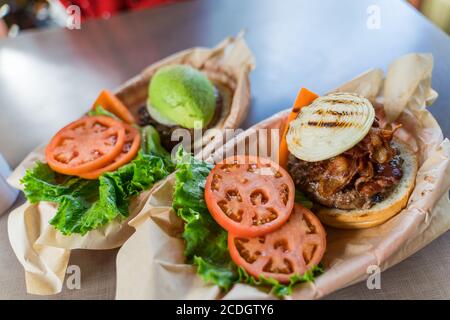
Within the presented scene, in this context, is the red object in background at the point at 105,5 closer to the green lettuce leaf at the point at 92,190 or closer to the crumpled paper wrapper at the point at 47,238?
the crumpled paper wrapper at the point at 47,238

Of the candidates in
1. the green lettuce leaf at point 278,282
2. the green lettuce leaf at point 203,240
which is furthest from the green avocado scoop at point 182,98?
the green lettuce leaf at point 278,282

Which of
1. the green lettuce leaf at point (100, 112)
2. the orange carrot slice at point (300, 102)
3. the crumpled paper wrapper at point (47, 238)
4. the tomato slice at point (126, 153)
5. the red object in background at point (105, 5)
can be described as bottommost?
the crumpled paper wrapper at point (47, 238)

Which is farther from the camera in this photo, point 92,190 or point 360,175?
point 92,190

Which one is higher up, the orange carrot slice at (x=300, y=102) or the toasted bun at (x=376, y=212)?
the orange carrot slice at (x=300, y=102)

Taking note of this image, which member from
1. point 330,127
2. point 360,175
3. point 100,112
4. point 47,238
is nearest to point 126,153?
point 100,112

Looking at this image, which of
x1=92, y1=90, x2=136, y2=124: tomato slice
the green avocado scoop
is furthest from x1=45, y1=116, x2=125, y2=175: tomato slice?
the green avocado scoop

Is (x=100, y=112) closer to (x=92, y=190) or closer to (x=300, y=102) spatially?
(x=92, y=190)

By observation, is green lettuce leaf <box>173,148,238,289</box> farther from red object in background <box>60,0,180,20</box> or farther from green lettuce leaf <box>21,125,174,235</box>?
red object in background <box>60,0,180,20</box>
